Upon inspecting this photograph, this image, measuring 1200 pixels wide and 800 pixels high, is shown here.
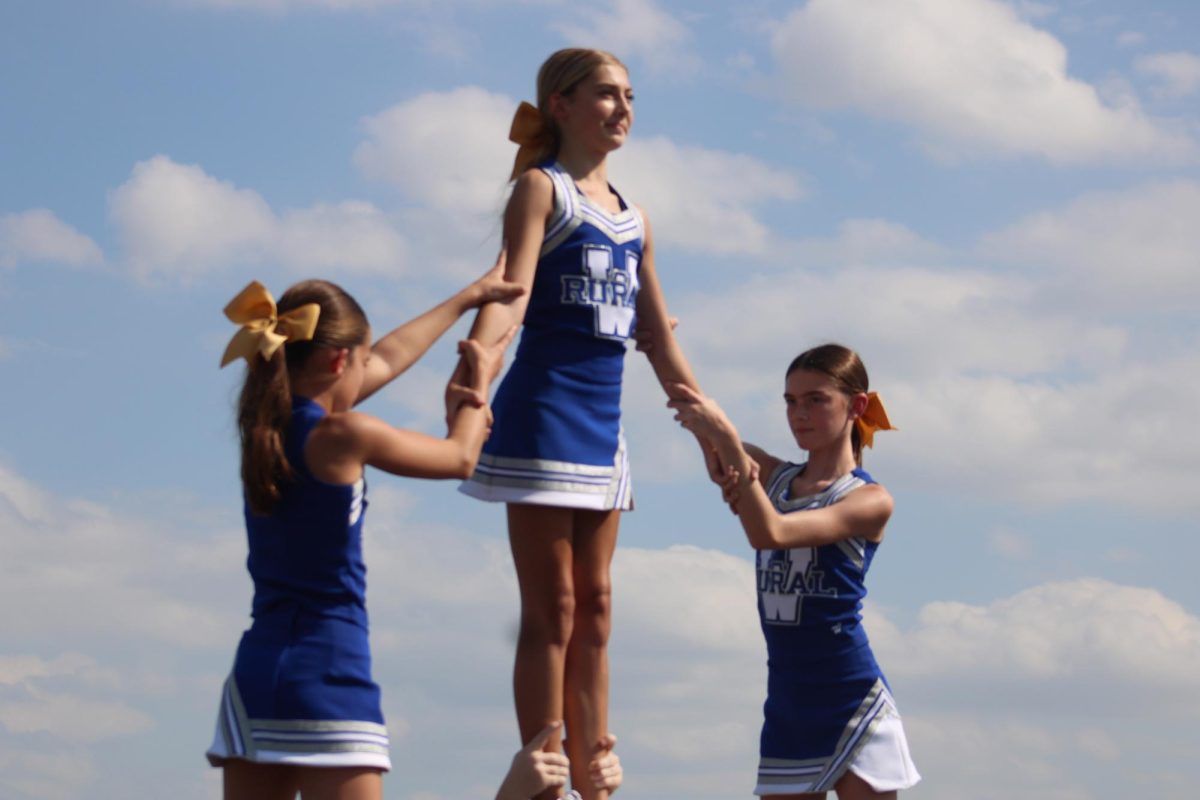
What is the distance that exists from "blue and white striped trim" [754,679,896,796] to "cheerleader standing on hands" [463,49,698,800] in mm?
886

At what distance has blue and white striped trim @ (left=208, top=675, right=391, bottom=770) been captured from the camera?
16.4 ft

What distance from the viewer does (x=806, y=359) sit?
7.48 meters

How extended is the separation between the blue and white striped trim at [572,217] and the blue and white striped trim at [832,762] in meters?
2.22

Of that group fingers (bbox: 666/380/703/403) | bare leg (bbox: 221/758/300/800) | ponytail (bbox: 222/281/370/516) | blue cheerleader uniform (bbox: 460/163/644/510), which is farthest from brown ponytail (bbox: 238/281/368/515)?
fingers (bbox: 666/380/703/403)

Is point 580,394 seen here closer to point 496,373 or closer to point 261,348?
point 496,373

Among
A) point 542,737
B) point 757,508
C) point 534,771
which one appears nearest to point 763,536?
point 757,508

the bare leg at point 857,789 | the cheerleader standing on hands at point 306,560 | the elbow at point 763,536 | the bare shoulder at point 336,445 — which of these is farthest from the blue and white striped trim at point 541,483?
the bare leg at point 857,789

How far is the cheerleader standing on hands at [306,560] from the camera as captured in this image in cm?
501

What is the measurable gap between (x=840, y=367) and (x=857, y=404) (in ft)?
0.63

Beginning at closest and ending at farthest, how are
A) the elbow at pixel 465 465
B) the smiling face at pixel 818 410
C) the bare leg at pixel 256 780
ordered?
the bare leg at pixel 256 780
the elbow at pixel 465 465
the smiling face at pixel 818 410

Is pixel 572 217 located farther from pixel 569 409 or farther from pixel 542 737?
pixel 542 737

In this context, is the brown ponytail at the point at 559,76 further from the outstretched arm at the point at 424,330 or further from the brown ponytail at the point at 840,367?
the brown ponytail at the point at 840,367

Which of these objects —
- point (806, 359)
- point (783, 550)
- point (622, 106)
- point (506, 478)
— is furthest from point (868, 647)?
point (622, 106)

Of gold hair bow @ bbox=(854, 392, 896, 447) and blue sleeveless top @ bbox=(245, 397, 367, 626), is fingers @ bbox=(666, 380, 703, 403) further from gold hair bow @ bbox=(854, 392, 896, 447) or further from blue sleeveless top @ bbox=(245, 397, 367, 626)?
blue sleeveless top @ bbox=(245, 397, 367, 626)
